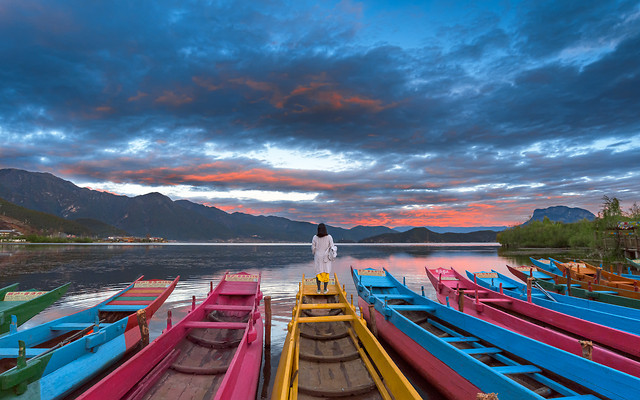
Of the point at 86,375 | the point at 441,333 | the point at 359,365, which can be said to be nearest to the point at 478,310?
the point at 441,333

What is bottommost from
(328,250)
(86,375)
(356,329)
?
(86,375)

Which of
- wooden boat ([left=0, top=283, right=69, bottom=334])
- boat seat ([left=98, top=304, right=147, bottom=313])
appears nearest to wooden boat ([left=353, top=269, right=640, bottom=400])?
boat seat ([left=98, top=304, right=147, bottom=313])

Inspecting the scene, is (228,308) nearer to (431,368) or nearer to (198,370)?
(198,370)

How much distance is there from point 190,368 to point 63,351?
2915mm

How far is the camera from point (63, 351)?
644 centimetres

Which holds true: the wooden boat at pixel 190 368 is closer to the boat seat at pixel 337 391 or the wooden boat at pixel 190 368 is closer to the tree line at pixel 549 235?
the boat seat at pixel 337 391

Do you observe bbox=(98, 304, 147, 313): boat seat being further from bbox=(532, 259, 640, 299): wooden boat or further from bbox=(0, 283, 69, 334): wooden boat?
bbox=(532, 259, 640, 299): wooden boat

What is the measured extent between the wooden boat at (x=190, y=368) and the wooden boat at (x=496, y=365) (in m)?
4.22

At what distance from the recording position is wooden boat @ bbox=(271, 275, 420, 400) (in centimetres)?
485

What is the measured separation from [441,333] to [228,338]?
661 centimetres

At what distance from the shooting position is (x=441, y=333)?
9.15 m

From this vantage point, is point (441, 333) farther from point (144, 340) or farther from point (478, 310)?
point (144, 340)

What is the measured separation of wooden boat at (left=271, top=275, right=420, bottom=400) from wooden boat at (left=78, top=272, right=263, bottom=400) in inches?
31.8

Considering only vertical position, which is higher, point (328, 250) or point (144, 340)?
point (328, 250)
